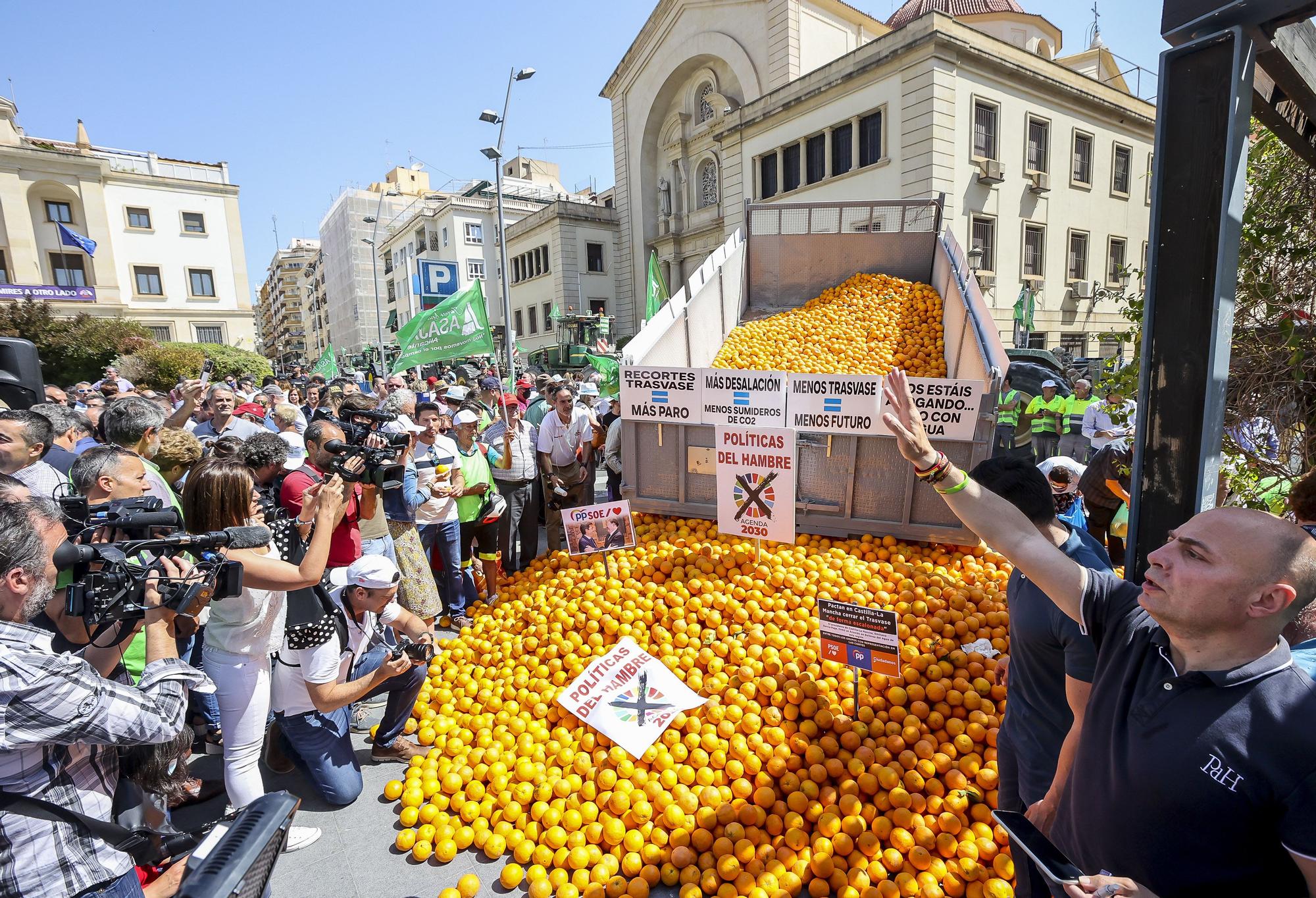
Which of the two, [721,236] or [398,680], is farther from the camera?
[721,236]

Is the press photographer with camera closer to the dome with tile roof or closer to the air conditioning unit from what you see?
the air conditioning unit

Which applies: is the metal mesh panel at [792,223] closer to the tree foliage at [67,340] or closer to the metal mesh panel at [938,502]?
the metal mesh panel at [938,502]

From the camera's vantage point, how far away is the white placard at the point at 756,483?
4355 mm

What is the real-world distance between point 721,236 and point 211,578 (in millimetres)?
29671

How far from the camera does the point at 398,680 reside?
3.78m

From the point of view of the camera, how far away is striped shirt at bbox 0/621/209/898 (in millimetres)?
1646

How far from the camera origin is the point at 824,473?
4855 millimetres

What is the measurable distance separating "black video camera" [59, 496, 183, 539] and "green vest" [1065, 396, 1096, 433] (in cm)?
1008

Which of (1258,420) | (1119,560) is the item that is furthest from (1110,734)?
(1119,560)

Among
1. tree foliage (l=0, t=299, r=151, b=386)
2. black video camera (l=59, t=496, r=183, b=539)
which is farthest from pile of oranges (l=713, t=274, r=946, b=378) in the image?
tree foliage (l=0, t=299, r=151, b=386)

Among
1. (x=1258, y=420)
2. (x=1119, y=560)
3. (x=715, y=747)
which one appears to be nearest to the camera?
(x=1258, y=420)

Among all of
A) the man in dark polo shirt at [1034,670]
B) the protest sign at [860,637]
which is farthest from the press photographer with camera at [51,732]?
the man in dark polo shirt at [1034,670]

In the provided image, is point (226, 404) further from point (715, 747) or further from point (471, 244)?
point (471, 244)

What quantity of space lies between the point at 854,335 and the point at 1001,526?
5620 mm
